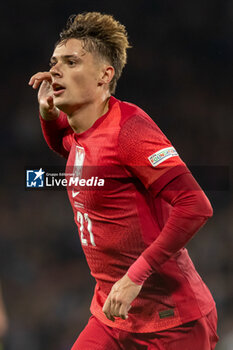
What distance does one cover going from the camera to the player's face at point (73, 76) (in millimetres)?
1854

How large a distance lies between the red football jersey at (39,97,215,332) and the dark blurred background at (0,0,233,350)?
4.95ft

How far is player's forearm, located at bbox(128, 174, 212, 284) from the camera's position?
161 centimetres

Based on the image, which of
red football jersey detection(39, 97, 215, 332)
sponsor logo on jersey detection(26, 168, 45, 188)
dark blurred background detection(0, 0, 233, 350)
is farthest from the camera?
dark blurred background detection(0, 0, 233, 350)

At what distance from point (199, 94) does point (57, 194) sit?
125 cm

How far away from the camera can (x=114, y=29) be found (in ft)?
6.30

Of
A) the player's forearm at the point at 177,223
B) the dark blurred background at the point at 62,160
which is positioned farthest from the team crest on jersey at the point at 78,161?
the dark blurred background at the point at 62,160

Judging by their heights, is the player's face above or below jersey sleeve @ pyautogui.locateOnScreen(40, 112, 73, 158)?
above

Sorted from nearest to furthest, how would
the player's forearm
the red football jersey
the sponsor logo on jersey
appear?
the player's forearm → the red football jersey → the sponsor logo on jersey

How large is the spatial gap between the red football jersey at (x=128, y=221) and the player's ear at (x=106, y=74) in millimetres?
117

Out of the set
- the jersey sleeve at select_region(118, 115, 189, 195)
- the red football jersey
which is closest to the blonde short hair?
the red football jersey

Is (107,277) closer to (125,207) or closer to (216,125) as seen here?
(125,207)

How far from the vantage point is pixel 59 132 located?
214 cm

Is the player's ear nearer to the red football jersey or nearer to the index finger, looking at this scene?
the red football jersey

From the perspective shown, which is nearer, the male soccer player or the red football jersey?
the male soccer player
